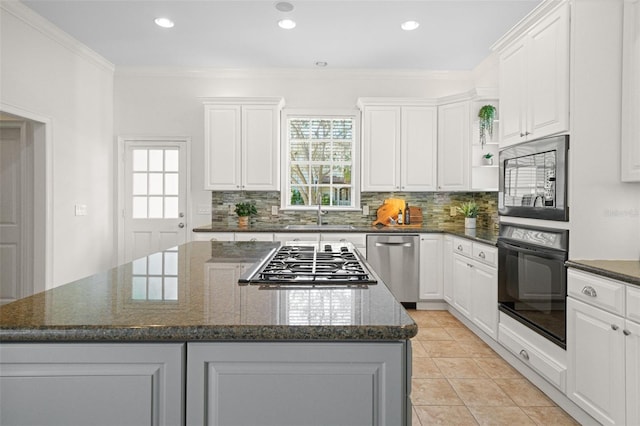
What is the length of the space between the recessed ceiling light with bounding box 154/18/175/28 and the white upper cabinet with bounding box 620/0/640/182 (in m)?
3.60

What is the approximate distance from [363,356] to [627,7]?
256cm

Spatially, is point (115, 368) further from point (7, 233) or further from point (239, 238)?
point (7, 233)

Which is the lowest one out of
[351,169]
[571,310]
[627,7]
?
[571,310]

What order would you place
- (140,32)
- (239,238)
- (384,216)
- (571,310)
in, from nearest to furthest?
(571,310) < (140,32) < (239,238) < (384,216)

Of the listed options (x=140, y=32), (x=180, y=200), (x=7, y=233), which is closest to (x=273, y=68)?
(x=140, y=32)

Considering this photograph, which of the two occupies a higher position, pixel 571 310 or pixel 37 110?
pixel 37 110

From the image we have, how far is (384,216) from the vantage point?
16.5 feet

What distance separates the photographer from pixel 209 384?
1073 millimetres

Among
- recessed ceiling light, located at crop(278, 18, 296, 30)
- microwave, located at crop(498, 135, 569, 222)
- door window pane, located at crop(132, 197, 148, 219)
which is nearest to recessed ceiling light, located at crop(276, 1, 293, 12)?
recessed ceiling light, located at crop(278, 18, 296, 30)

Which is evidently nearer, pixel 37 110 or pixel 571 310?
pixel 571 310

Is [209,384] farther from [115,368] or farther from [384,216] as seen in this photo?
[384,216]

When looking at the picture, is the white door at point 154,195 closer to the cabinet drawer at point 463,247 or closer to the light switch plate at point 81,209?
the light switch plate at point 81,209

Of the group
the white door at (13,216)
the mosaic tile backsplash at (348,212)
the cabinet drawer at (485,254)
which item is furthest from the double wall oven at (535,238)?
the white door at (13,216)

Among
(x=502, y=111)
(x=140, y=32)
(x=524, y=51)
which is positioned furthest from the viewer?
(x=140, y=32)
